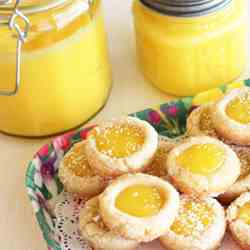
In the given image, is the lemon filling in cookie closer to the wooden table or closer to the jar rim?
the wooden table

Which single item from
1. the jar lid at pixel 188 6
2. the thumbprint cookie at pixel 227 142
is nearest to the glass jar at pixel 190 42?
the jar lid at pixel 188 6

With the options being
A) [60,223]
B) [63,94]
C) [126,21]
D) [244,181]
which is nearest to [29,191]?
[60,223]

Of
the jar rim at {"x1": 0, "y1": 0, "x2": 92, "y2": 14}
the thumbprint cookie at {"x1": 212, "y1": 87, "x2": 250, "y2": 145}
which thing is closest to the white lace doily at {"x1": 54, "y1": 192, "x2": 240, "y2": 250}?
the thumbprint cookie at {"x1": 212, "y1": 87, "x2": 250, "y2": 145}

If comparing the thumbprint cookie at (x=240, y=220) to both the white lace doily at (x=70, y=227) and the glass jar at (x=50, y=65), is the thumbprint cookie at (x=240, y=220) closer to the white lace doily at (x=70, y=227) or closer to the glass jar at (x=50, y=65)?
the white lace doily at (x=70, y=227)

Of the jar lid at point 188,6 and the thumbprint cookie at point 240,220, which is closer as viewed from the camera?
the thumbprint cookie at point 240,220

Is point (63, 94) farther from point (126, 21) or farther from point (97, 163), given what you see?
point (126, 21)

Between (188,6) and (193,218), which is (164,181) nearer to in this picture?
(193,218)

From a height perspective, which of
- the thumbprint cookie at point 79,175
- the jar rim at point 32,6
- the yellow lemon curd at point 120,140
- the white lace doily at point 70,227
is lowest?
the white lace doily at point 70,227
